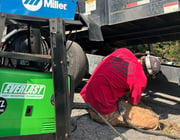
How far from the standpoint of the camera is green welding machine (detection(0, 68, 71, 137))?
61.7 inches

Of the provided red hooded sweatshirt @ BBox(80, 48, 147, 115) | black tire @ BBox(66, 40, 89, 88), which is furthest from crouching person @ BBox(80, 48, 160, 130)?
black tire @ BBox(66, 40, 89, 88)

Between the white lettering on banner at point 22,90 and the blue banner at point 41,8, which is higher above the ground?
the blue banner at point 41,8

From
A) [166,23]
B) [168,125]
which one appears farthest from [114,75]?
[166,23]

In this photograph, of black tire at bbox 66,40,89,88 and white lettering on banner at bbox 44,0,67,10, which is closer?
white lettering on banner at bbox 44,0,67,10

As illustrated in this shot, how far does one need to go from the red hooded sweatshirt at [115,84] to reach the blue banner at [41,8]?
138cm

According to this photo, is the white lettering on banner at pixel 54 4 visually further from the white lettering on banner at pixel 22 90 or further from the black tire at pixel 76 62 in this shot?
the black tire at pixel 76 62

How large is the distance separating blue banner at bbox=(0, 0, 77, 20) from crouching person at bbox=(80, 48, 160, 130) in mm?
1390

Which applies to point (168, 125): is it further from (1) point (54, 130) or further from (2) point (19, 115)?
(2) point (19, 115)

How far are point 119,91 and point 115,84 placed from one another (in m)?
0.16

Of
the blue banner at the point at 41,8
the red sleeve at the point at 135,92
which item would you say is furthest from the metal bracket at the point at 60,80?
the red sleeve at the point at 135,92

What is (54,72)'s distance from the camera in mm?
1663

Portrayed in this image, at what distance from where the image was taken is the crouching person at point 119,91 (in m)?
2.88

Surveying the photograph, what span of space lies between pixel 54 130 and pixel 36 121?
7.4 inches

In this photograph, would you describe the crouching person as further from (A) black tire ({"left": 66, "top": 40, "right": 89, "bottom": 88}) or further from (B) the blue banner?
(B) the blue banner
